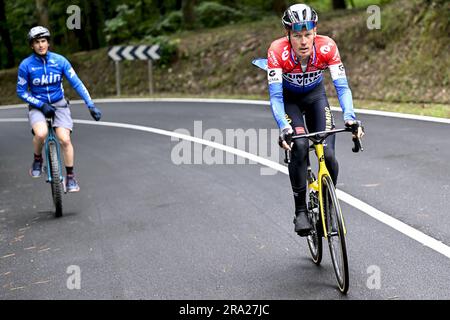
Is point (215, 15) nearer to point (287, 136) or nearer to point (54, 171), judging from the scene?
point (54, 171)

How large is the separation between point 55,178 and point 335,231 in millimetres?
4369

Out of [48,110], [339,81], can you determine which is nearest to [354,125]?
[339,81]

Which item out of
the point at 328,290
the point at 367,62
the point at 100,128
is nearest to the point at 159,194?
the point at 328,290

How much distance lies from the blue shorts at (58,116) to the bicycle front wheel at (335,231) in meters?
4.52

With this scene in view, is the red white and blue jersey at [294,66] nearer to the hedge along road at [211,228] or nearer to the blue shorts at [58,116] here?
the hedge along road at [211,228]

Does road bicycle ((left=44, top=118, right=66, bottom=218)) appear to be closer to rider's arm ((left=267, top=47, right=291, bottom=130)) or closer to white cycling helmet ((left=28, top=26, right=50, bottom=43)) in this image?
white cycling helmet ((left=28, top=26, right=50, bottom=43))

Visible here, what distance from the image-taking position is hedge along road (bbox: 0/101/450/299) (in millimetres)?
5430

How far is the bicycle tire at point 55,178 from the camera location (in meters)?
8.24

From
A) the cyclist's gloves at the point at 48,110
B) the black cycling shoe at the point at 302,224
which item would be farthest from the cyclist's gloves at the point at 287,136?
the cyclist's gloves at the point at 48,110

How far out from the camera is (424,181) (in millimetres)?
8477

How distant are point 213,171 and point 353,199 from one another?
3.01 m

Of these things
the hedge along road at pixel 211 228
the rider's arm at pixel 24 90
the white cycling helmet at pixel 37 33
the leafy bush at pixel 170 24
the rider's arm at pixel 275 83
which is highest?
the white cycling helmet at pixel 37 33

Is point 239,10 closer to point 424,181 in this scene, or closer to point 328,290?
point 424,181

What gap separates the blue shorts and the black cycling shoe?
4097mm
